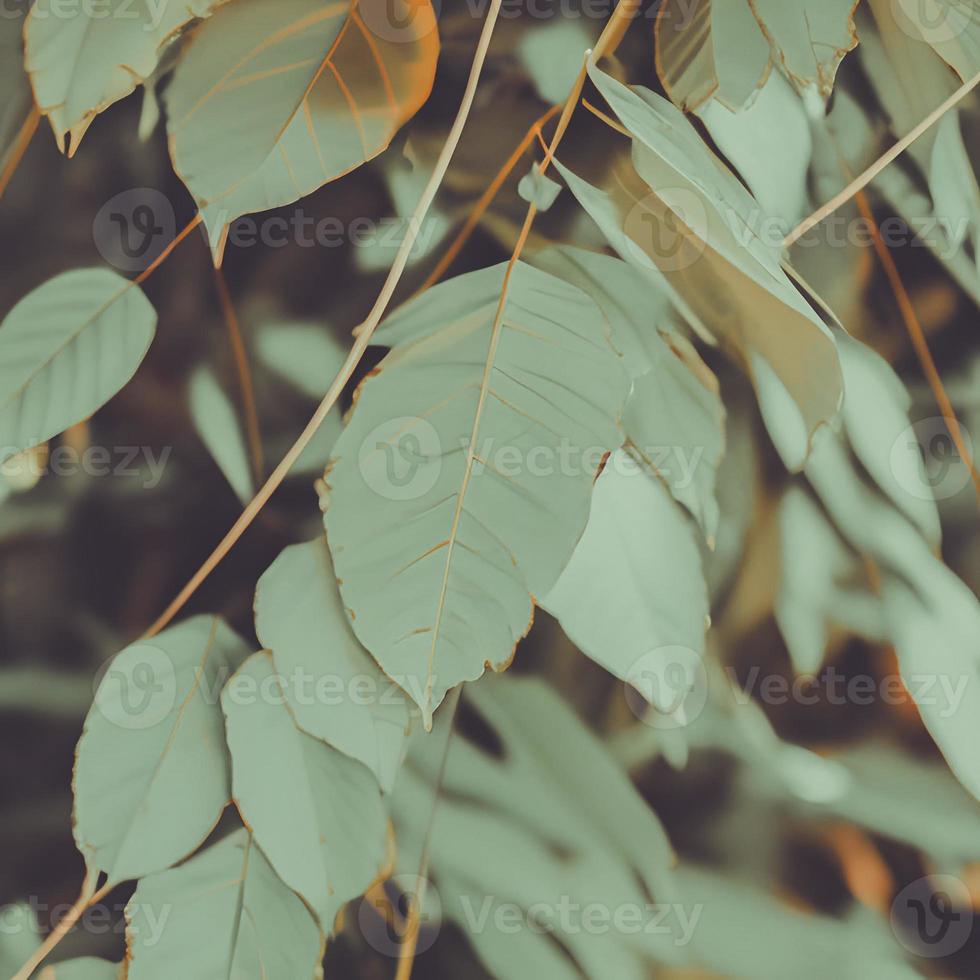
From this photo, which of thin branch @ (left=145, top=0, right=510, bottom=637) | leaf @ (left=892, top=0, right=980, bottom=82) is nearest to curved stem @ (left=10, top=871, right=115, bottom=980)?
thin branch @ (left=145, top=0, right=510, bottom=637)

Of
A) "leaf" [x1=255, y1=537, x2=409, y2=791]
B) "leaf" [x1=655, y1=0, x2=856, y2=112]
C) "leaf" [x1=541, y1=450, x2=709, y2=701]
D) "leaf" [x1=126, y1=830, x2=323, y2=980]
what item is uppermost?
"leaf" [x1=655, y1=0, x2=856, y2=112]

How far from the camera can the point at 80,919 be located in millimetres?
378

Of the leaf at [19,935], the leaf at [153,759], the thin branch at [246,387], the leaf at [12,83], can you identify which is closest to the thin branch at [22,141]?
the leaf at [12,83]

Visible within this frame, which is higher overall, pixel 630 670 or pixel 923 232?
pixel 923 232

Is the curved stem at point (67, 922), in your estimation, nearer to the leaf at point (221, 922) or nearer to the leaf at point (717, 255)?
the leaf at point (221, 922)

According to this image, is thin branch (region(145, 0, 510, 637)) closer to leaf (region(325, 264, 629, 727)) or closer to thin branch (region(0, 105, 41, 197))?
leaf (region(325, 264, 629, 727))

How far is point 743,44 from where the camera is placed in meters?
0.38

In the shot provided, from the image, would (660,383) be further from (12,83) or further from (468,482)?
(12,83)

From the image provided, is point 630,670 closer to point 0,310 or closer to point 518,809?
point 518,809

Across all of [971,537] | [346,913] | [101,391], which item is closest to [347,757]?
[346,913]

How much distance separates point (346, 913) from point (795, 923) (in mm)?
209

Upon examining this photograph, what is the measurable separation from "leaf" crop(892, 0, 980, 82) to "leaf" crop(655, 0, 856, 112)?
4 centimetres

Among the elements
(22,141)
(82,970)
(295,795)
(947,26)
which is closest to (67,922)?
(82,970)

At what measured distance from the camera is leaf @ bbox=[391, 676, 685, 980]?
1.26ft
